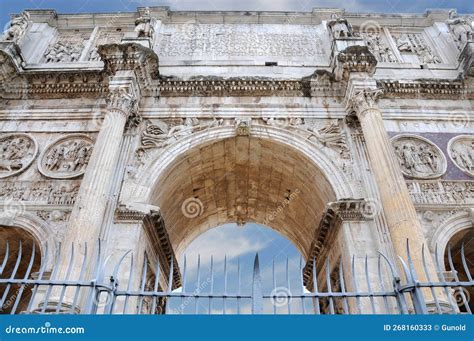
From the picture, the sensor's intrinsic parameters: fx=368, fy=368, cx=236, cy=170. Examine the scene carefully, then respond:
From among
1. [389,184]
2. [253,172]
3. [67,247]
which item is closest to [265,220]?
[253,172]

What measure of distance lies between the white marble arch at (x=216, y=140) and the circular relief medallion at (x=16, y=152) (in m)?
2.73

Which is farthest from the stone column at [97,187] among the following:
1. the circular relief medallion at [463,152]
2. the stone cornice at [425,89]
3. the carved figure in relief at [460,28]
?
the carved figure in relief at [460,28]

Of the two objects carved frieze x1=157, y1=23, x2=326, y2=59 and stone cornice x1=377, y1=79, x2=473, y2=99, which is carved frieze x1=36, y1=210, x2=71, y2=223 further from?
stone cornice x1=377, y1=79, x2=473, y2=99

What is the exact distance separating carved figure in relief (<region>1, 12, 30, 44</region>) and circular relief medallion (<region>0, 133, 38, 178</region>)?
3.22 m

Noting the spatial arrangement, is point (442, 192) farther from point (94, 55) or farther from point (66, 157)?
point (94, 55)

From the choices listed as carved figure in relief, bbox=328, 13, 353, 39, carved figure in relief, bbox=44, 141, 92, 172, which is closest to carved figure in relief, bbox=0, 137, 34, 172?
carved figure in relief, bbox=44, 141, 92, 172

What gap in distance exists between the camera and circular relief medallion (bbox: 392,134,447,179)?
8.73 meters

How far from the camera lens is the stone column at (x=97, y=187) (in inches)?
249

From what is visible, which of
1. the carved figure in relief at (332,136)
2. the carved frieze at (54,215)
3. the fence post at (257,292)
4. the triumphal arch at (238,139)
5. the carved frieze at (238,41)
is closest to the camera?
the fence post at (257,292)

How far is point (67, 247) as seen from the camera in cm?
644

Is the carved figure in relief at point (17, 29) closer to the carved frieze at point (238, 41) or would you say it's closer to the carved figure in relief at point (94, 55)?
the carved figure in relief at point (94, 55)

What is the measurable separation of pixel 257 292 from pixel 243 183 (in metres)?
7.49

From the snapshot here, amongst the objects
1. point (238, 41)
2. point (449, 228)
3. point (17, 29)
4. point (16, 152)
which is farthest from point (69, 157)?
point (449, 228)

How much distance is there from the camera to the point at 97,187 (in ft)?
24.1
